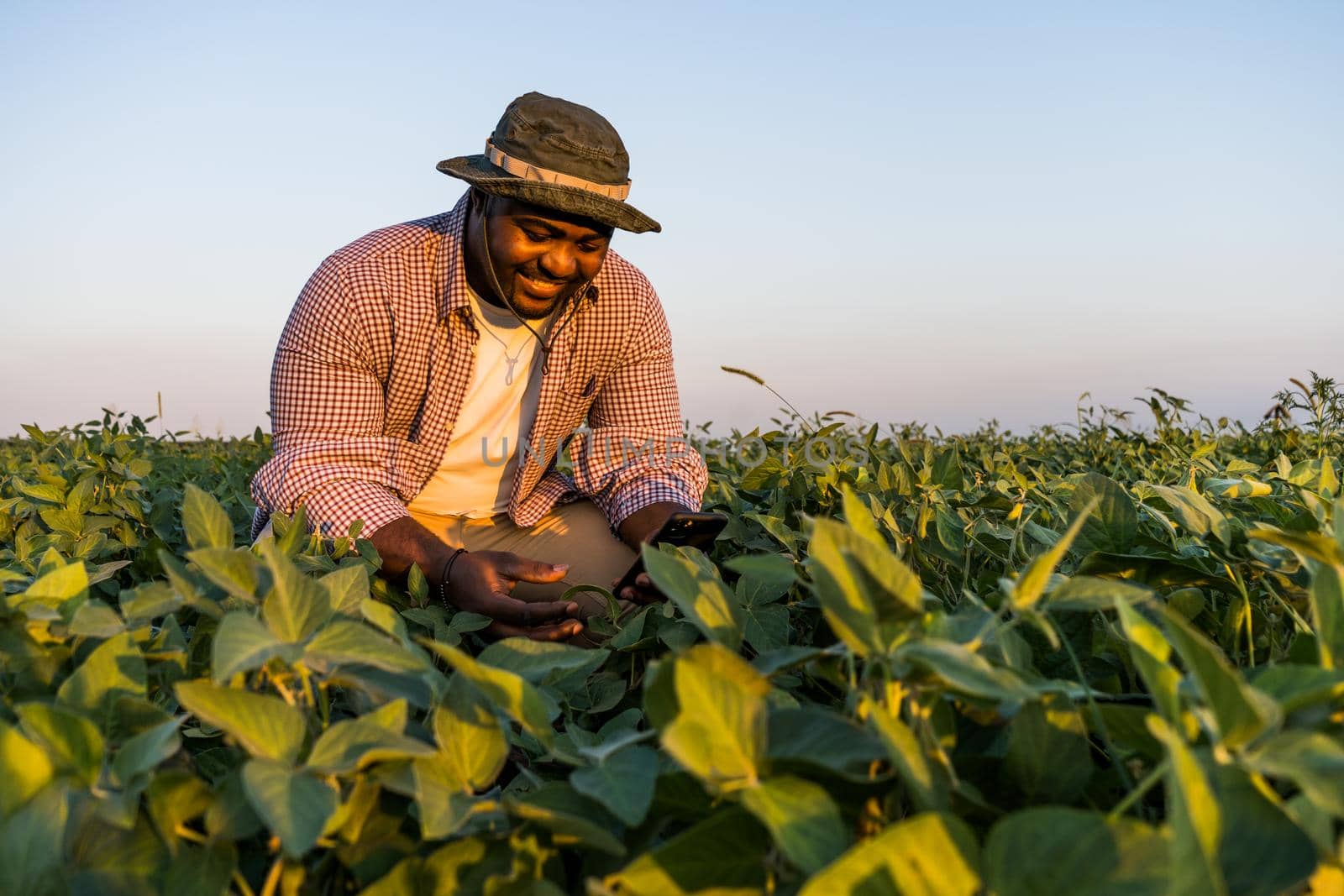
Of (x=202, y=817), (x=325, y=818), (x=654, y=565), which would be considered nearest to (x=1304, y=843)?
(x=654, y=565)

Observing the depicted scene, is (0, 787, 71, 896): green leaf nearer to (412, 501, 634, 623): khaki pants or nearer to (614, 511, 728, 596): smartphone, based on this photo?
(614, 511, 728, 596): smartphone

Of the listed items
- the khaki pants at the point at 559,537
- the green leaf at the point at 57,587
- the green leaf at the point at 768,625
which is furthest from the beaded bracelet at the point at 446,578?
the green leaf at the point at 57,587

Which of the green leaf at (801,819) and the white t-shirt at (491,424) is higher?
the green leaf at (801,819)

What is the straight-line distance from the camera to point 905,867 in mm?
562

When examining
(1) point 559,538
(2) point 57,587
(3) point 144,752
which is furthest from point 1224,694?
(1) point 559,538

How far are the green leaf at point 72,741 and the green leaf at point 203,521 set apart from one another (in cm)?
28

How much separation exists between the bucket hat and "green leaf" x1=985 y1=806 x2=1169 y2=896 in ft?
7.92

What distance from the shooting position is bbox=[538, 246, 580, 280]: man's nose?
9.64 ft

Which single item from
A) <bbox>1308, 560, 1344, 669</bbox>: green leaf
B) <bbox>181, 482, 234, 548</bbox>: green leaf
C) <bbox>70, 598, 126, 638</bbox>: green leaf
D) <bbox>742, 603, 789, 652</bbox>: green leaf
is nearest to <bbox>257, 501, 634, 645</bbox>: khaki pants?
<bbox>742, 603, 789, 652</bbox>: green leaf

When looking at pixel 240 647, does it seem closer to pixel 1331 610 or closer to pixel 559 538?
pixel 1331 610

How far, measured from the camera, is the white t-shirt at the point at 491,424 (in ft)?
11.4

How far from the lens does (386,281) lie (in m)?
3.13

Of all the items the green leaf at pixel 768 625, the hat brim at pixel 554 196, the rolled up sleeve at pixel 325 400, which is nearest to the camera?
the green leaf at pixel 768 625

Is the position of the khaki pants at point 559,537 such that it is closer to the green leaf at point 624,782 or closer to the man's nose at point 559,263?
the man's nose at point 559,263
